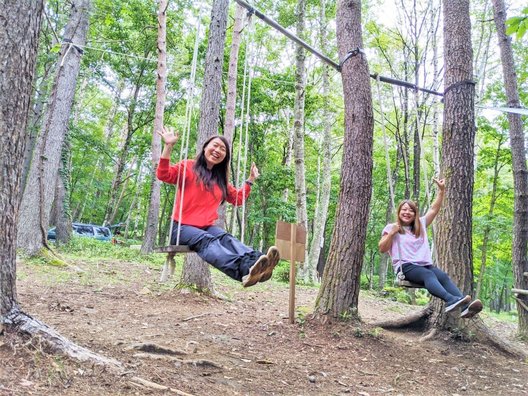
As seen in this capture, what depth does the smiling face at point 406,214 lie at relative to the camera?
4926mm

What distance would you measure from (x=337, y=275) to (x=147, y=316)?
2217mm

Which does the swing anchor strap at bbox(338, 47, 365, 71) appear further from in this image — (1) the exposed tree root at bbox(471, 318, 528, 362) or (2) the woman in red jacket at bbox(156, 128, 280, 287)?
(1) the exposed tree root at bbox(471, 318, 528, 362)

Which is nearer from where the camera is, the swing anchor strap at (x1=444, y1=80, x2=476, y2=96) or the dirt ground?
the dirt ground

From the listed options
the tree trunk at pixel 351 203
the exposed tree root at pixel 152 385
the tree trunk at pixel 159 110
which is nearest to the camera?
the exposed tree root at pixel 152 385

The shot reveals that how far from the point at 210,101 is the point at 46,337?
4395 millimetres

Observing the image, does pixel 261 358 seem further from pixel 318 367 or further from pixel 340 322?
pixel 340 322

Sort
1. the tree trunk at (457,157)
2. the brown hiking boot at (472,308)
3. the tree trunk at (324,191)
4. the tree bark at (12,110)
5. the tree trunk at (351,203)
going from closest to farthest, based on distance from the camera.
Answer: the tree bark at (12,110) → the brown hiking boot at (472,308) → the tree trunk at (351,203) → the tree trunk at (457,157) → the tree trunk at (324,191)

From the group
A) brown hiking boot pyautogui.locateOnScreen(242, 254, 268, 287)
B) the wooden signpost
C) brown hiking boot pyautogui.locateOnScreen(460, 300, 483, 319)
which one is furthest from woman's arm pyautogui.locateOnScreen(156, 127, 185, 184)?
brown hiking boot pyautogui.locateOnScreen(460, 300, 483, 319)

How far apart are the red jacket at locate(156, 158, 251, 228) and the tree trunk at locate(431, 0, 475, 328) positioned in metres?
2.77

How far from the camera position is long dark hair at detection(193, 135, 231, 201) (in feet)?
13.1

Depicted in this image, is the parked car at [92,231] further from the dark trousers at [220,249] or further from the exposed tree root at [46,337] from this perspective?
the exposed tree root at [46,337]

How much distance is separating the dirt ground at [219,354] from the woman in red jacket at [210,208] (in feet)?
2.78

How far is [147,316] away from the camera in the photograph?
4898mm

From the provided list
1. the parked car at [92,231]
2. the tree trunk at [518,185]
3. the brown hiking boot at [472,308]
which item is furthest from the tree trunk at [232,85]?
the parked car at [92,231]
